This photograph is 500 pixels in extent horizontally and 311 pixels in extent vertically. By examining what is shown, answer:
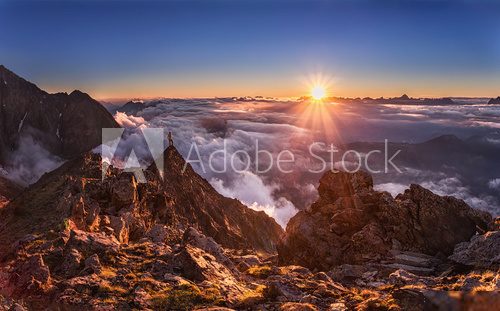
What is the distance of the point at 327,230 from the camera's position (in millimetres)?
53781

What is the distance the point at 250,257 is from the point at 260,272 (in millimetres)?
10209

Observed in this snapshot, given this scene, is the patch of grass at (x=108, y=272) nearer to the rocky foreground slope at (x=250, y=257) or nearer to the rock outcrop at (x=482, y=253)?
the rocky foreground slope at (x=250, y=257)

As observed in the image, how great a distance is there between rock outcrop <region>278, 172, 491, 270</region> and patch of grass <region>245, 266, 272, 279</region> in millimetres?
15081

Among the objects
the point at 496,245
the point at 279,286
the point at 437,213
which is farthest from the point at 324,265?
the point at 279,286

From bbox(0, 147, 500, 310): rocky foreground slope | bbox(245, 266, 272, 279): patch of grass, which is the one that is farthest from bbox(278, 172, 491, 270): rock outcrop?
bbox(245, 266, 272, 279): patch of grass

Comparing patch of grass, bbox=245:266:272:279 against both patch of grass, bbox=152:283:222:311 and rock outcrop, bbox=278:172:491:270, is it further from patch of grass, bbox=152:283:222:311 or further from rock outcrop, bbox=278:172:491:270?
rock outcrop, bbox=278:172:491:270

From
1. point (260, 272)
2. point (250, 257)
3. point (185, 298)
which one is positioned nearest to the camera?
point (185, 298)

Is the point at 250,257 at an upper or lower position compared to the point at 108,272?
lower

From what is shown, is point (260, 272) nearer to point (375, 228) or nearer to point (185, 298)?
point (185, 298)

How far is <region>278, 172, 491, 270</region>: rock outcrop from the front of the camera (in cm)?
4772

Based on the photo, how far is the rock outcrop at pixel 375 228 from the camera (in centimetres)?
4772

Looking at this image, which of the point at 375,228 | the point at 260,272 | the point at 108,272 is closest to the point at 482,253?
the point at 375,228

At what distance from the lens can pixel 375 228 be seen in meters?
49.8

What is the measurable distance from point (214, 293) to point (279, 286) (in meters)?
5.59
